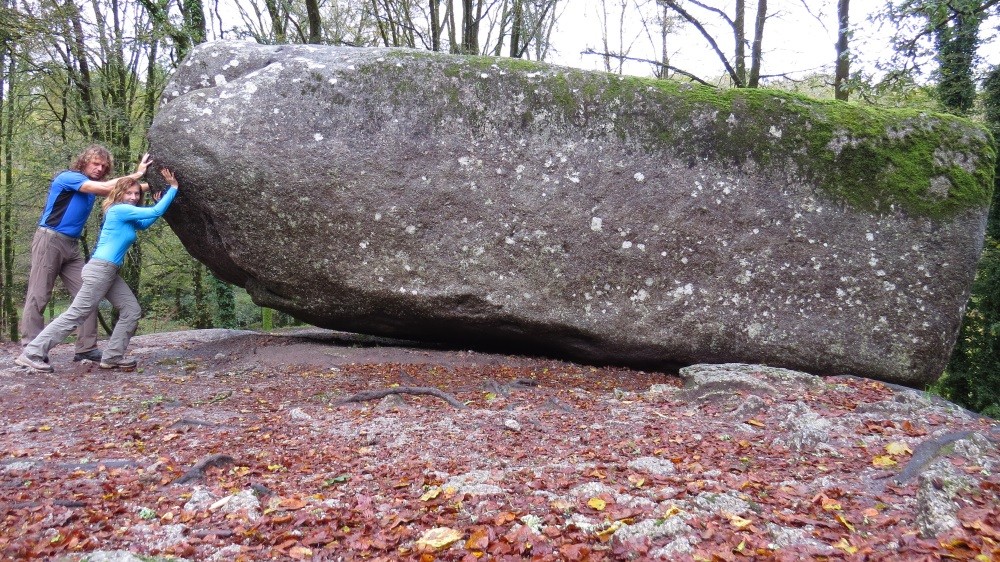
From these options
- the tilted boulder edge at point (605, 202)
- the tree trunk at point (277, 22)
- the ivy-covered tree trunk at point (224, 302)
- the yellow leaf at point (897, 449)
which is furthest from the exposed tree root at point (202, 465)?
the tree trunk at point (277, 22)

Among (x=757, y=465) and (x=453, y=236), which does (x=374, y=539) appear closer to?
(x=757, y=465)

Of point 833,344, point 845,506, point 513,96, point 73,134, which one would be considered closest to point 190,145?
point 513,96

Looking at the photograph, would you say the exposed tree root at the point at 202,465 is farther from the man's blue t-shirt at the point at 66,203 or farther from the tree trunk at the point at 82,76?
the tree trunk at the point at 82,76

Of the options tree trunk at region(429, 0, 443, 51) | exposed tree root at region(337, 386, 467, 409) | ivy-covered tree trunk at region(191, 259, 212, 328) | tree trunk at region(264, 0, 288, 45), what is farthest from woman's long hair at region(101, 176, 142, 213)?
tree trunk at region(429, 0, 443, 51)

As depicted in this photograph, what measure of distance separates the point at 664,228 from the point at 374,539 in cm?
485

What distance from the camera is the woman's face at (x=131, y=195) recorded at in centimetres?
656

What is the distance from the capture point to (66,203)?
22.1 ft

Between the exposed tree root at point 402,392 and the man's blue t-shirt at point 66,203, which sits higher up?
the man's blue t-shirt at point 66,203

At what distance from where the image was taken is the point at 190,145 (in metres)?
6.41

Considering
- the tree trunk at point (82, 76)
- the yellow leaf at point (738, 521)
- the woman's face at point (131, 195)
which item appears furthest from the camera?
the tree trunk at point (82, 76)

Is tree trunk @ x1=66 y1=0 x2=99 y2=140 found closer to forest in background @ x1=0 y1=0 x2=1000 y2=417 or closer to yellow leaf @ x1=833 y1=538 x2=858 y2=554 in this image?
forest in background @ x1=0 y1=0 x2=1000 y2=417

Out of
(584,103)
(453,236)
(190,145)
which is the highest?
(584,103)

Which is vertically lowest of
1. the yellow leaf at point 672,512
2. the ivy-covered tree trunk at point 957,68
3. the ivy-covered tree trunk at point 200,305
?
the ivy-covered tree trunk at point 200,305

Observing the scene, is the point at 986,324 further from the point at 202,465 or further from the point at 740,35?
the point at 202,465
